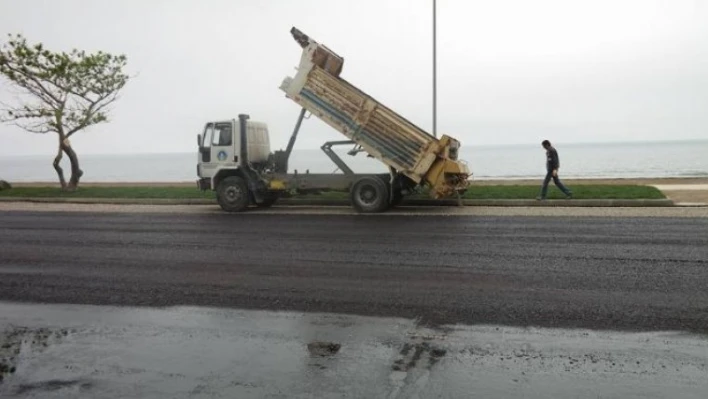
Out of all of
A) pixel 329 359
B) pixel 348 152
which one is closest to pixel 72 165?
pixel 348 152

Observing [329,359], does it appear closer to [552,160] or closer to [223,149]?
[223,149]

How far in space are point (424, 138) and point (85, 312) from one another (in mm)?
10798

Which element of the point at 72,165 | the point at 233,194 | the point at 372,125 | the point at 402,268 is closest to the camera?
the point at 402,268

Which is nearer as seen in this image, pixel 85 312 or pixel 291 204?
pixel 85 312

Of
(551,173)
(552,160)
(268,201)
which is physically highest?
(552,160)

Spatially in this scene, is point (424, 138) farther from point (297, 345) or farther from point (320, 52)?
point (297, 345)

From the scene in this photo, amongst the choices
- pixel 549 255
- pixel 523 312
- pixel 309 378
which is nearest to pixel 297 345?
pixel 309 378

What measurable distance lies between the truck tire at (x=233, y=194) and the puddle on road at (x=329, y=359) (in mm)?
11457

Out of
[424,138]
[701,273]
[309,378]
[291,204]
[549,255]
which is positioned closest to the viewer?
[309,378]

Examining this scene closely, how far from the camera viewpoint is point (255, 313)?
21.9ft

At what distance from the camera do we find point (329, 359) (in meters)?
5.19

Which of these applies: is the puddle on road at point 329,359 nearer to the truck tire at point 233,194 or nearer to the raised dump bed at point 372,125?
the raised dump bed at point 372,125

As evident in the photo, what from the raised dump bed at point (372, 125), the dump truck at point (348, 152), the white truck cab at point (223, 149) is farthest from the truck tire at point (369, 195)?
the white truck cab at point (223, 149)

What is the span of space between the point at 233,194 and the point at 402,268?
998 centimetres
